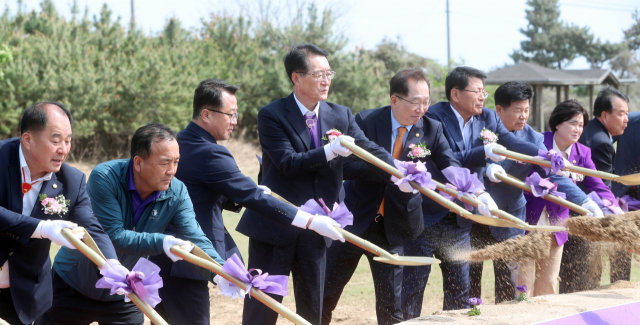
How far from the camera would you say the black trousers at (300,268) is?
3.79m

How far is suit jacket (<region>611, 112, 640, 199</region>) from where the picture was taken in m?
5.59

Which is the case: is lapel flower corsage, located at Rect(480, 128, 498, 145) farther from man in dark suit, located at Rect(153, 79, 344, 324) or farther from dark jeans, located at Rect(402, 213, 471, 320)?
man in dark suit, located at Rect(153, 79, 344, 324)

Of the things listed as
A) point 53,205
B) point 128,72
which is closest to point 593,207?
point 53,205

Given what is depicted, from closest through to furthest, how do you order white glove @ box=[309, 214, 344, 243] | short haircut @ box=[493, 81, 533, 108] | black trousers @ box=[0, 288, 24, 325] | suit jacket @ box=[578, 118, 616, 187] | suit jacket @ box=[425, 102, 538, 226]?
1. black trousers @ box=[0, 288, 24, 325]
2. white glove @ box=[309, 214, 344, 243]
3. suit jacket @ box=[425, 102, 538, 226]
4. short haircut @ box=[493, 81, 533, 108]
5. suit jacket @ box=[578, 118, 616, 187]

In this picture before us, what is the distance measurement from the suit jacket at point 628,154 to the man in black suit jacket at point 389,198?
2192 millimetres

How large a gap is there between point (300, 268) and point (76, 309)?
51.0 inches

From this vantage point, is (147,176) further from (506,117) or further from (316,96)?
(506,117)

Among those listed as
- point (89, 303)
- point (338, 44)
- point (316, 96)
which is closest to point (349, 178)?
point (316, 96)

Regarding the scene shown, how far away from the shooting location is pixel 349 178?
4.27m

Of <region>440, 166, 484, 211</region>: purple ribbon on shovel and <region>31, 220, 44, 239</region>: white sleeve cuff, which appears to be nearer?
<region>31, 220, 44, 239</region>: white sleeve cuff

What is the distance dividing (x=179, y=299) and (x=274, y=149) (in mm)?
1028

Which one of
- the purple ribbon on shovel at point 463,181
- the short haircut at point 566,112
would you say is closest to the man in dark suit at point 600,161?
the short haircut at point 566,112

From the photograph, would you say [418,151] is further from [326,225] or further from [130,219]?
[130,219]

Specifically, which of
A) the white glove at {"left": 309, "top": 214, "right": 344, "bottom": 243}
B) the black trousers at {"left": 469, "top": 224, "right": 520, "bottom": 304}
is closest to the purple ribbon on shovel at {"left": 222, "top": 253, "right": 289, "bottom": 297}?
the white glove at {"left": 309, "top": 214, "right": 344, "bottom": 243}
